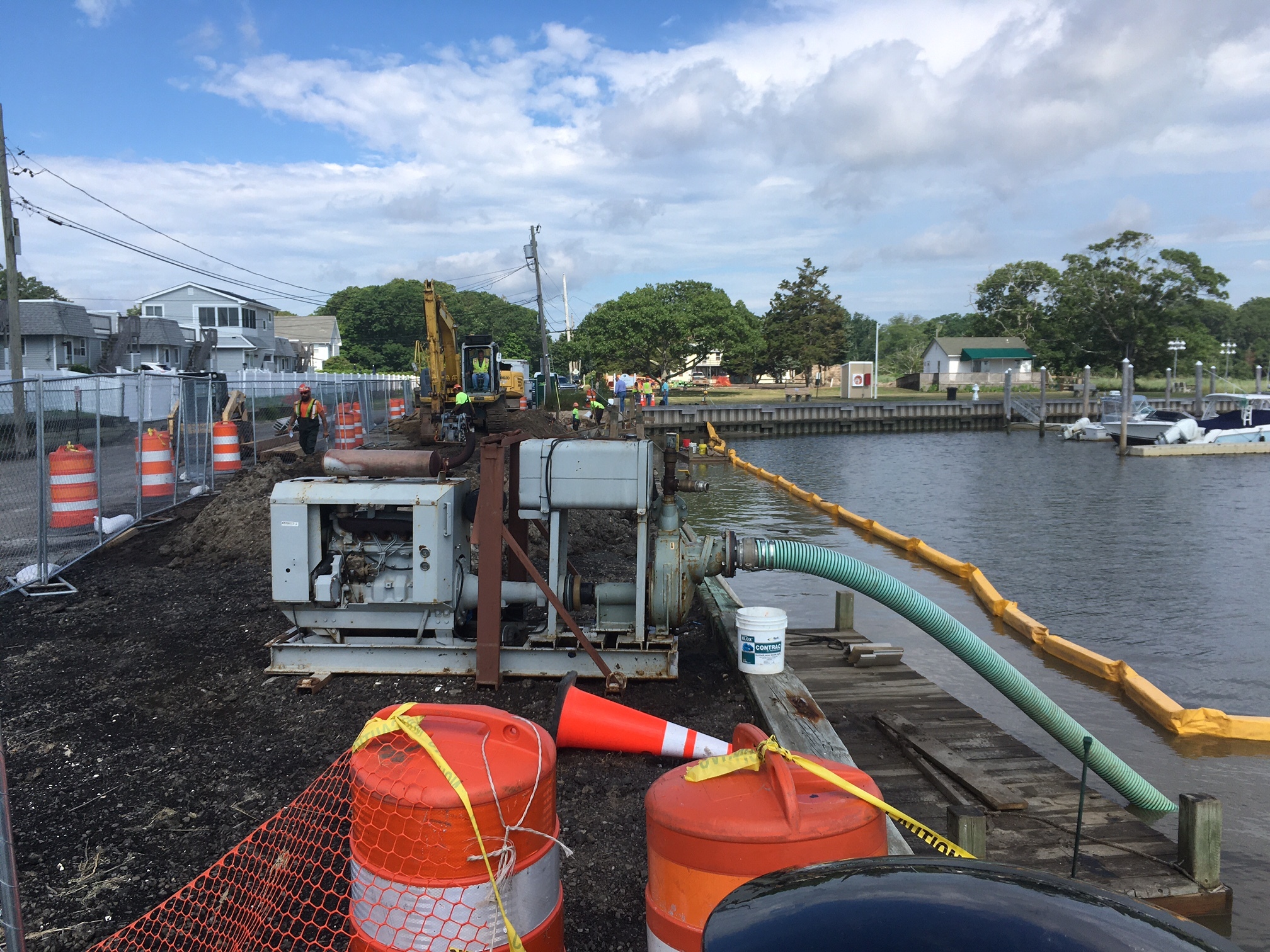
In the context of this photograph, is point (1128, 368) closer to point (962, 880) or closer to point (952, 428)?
point (952, 428)

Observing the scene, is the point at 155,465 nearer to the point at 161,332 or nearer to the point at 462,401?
the point at 462,401

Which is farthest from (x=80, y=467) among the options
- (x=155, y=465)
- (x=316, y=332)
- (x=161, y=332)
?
(x=316, y=332)

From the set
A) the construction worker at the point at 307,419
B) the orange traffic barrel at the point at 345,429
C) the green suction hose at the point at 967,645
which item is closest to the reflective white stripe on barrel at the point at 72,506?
the construction worker at the point at 307,419

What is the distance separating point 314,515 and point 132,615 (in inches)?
121

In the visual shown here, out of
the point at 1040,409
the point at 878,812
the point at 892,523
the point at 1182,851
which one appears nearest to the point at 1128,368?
the point at 1040,409

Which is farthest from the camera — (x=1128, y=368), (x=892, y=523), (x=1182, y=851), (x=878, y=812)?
(x=1128, y=368)

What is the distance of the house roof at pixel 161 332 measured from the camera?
49.4 metres

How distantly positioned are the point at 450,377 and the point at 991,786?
20211 mm

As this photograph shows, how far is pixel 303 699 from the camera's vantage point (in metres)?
6.23

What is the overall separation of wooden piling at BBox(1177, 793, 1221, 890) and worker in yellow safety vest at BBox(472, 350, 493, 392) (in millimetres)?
22747

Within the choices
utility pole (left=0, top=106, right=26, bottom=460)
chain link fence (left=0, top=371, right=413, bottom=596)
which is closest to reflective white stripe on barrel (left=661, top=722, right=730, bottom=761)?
chain link fence (left=0, top=371, right=413, bottom=596)

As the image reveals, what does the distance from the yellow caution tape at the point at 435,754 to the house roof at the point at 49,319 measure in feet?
151

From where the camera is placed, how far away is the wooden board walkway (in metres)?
5.11

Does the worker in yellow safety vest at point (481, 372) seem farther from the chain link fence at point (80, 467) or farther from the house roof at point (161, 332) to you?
the house roof at point (161, 332)
